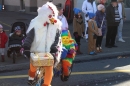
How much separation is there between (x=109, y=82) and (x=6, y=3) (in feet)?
71.6

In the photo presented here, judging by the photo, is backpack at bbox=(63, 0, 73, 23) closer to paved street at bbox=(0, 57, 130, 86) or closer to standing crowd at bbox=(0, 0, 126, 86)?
standing crowd at bbox=(0, 0, 126, 86)

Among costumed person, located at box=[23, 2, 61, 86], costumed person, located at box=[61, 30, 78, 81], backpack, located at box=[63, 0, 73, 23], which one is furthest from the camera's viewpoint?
backpack, located at box=[63, 0, 73, 23]

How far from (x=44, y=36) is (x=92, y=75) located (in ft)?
8.05

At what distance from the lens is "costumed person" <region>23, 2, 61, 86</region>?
5.21m

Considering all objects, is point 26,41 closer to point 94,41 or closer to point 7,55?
point 7,55

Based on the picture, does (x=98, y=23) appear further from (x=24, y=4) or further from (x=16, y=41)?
(x=24, y=4)

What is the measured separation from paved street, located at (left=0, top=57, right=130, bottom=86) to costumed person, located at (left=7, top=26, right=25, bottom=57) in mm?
938

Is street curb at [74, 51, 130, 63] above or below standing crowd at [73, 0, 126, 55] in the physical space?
below

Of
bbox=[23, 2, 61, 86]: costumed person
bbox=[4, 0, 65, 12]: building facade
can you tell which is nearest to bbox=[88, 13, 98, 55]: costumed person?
bbox=[23, 2, 61, 86]: costumed person

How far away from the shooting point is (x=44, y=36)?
5.28 metres

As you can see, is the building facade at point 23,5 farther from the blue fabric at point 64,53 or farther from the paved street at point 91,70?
the blue fabric at point 64,53

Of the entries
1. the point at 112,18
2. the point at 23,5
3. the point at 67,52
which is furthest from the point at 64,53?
the point at 23,5

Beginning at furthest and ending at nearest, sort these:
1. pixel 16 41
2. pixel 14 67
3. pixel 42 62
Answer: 1. pixel 16 41
2. pixel 14 67
3. pixel 42 62

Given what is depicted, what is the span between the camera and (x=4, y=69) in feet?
25.5
